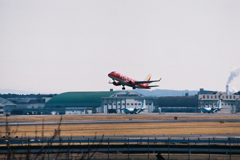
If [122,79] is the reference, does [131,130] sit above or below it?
below

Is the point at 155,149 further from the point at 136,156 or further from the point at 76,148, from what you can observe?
the point at 76,148

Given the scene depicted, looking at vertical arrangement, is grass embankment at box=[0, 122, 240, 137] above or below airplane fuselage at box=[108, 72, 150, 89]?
below

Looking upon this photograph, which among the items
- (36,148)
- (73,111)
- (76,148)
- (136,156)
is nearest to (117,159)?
(136,156)

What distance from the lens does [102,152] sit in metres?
36.9

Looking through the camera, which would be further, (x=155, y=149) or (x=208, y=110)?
(x=208, y=110)

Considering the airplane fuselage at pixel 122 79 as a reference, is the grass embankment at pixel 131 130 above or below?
below

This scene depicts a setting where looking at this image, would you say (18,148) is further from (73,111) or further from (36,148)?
(73,111)

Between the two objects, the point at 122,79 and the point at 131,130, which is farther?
the point at 122,79

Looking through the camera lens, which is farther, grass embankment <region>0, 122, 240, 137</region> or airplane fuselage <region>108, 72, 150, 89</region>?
airplane fuselage <region>108, 72, 150, 89</region>

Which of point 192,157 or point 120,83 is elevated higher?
point 120,83

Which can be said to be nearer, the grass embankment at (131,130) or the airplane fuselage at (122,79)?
the grass embankment at (131,130)

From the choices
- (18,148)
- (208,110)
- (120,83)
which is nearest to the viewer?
(18,148)

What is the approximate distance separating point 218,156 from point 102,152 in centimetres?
1211

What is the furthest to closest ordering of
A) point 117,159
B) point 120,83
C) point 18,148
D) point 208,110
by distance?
point 208,110
point 120,83
point 18,148
point 117,159
